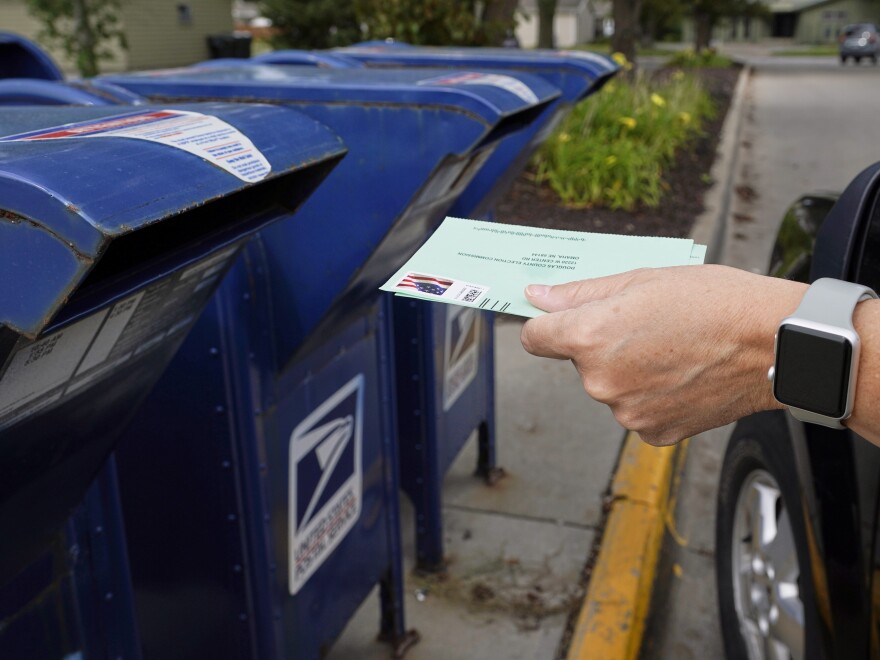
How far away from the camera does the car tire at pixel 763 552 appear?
2344 millimetres

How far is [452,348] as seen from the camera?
345 centimetres

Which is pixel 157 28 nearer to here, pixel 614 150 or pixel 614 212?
pixel 614 150

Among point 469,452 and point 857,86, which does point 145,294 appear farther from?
point 857,86

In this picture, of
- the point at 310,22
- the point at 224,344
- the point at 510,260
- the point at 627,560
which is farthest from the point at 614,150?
the point at 310,22

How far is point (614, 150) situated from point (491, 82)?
19.2 feet

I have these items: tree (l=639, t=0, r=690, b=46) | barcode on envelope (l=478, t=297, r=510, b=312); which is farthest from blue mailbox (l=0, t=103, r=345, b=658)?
tree (l=639, t=0, r=690, b=46)

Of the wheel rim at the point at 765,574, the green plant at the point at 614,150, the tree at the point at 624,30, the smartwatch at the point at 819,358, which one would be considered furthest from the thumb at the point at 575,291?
the tree at the point at 624,30

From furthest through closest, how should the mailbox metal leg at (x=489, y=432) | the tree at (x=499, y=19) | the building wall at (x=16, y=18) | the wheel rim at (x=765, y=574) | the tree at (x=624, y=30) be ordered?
the building wall at (x=16, y=18) → the tree at (x=624, y=30) → the tree at (x=499, y=19) → the mailbox metal leg at (x=489, y=432) → the wheel rim at (x=765, y=574)

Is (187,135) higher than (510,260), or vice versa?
Result: (187,135)

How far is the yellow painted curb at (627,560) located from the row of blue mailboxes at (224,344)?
0.62 m

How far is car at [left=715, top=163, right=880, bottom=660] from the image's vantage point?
6.57 ft

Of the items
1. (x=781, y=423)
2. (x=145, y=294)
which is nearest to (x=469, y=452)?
(x=781, y=423)

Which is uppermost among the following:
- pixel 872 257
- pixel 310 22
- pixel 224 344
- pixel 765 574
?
pixel 310 22

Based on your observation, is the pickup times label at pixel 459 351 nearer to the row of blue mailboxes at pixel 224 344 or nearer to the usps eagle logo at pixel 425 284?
the row of blue mailboxes at pixel 224 344
